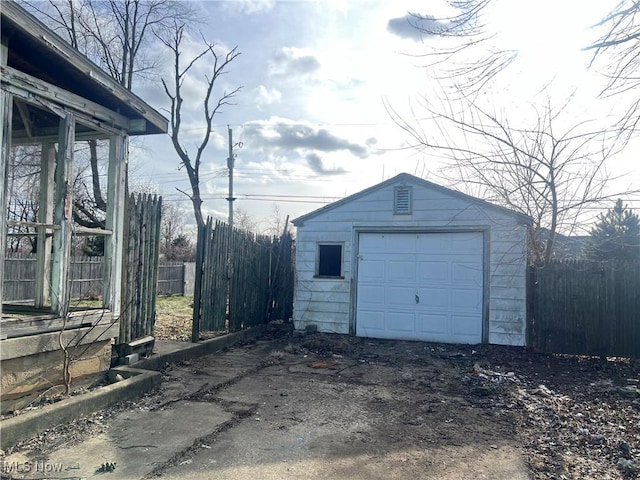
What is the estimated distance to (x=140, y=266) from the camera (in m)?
6.18

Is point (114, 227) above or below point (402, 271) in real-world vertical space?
above

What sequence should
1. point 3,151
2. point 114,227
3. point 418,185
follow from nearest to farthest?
point 3,151 → point 114,227 → point 418,185

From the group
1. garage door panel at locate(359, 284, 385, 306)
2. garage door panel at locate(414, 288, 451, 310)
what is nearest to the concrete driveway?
garage door panel at locate(414, 288, 451, 310)

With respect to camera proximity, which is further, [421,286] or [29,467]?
[421,286]

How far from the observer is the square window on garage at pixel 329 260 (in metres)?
10.6

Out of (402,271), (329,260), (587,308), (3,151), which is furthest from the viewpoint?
(329,260)

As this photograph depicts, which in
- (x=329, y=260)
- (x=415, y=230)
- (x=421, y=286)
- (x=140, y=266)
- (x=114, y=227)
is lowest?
(x=421, y=286)

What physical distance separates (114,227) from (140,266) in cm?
78

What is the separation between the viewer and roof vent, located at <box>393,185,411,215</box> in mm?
10000

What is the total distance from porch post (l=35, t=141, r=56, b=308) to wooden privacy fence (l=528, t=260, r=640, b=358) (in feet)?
27.4

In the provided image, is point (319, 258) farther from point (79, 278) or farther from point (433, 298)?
point (79, 278)

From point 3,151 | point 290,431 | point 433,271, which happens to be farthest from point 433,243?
point 3,151

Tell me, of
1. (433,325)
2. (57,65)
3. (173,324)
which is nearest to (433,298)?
(433,325)

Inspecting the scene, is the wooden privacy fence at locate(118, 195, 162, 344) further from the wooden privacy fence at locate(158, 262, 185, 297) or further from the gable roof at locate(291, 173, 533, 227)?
the wooden privacy fence at locate(158, 262, 185, 297)
